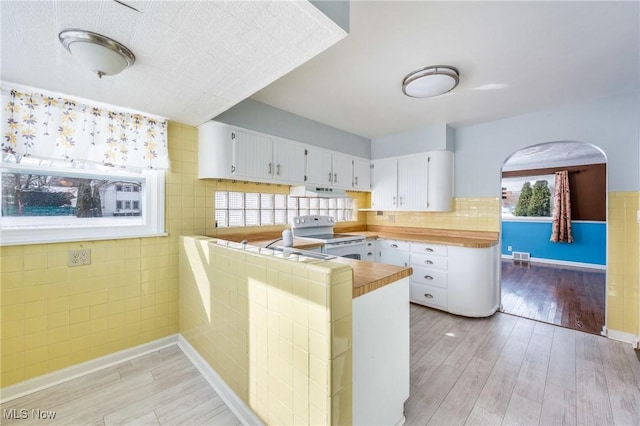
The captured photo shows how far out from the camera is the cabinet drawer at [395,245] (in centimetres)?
336

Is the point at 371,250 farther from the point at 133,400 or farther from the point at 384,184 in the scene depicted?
the point at 133,400

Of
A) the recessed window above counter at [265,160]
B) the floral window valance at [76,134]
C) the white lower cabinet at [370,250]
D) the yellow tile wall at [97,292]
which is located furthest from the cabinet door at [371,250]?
the floral window valance at [76,134]

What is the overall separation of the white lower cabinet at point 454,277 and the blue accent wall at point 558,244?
3829 mm

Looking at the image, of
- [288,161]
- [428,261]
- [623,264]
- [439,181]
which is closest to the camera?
[623,264]

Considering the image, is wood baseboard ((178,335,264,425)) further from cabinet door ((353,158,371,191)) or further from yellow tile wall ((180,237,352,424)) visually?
cabinet door ((353,158,371,191))

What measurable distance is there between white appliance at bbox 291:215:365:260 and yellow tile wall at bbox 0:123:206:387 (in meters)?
1.10

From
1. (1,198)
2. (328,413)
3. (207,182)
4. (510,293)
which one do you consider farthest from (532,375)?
(1,198)

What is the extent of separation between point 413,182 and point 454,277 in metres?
1.40

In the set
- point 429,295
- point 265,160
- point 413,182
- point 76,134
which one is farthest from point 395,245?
point 76,134

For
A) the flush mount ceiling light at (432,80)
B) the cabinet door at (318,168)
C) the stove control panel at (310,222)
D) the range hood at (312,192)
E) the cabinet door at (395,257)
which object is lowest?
the cabinet door at (395,257)

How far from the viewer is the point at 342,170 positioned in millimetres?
3605

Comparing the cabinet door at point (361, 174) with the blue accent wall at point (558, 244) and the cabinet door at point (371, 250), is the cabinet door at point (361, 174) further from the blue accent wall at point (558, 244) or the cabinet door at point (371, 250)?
the blue accent wall at point (558, 244)

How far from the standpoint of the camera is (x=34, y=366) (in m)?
1.77

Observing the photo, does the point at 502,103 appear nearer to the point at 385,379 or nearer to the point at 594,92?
the point at 594,92
